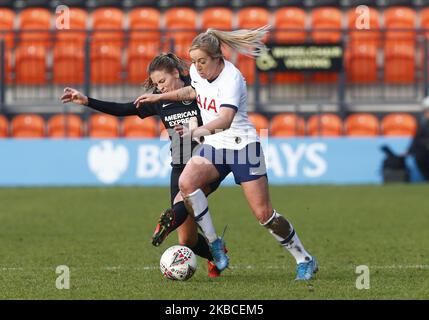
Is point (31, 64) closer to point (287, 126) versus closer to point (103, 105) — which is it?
point (287, 126)

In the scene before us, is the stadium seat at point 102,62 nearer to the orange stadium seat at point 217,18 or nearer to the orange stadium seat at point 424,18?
→ the orange stadium seat at point 217,18

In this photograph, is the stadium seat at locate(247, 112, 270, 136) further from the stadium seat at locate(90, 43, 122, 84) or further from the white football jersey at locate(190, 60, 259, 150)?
the white football jersey at locate(190, 60, 259, 150)

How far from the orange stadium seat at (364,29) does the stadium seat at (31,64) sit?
20.0 ft

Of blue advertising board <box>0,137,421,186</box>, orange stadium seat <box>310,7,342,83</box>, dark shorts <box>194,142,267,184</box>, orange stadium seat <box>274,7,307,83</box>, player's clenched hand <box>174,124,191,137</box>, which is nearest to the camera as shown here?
player's clenched hand <box>174,124,191,137</box>

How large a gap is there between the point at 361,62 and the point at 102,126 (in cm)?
527

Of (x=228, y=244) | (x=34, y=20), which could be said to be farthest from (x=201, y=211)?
(x=34, y=20)

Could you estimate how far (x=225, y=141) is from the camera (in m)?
8.55

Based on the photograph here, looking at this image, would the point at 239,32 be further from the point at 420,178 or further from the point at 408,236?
the point at 420,178

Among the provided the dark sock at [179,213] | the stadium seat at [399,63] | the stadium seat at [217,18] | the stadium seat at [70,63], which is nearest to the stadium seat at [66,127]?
the stadium seat at [70,63]

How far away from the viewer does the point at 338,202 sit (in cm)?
1670

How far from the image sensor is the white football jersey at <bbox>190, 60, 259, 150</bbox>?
838 centimetres

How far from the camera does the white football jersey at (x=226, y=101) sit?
838 centimetres

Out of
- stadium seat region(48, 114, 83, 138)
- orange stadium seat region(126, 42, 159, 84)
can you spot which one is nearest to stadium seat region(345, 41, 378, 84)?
orange stadium seat region(126, 42, 159, 84)

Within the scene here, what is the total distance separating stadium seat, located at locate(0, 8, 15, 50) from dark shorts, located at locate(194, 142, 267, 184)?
13.5 m
